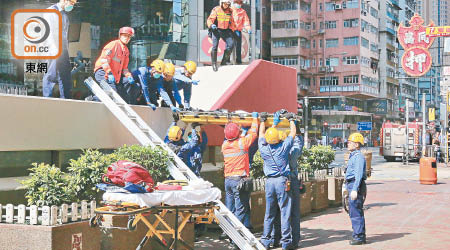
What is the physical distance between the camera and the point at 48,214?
7.70m

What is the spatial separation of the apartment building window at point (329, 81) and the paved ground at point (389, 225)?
71.6 metres

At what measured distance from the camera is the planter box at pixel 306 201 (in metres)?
14.8

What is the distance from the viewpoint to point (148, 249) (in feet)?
30.6

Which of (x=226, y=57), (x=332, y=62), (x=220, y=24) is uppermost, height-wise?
(x=332, y=62)

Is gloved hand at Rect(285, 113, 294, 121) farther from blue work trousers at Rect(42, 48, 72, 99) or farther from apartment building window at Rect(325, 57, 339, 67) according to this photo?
apartment building window at Rect(325, 57, 339, 67)

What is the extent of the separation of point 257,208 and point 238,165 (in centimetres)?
211

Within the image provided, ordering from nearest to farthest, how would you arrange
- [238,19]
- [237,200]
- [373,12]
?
[237,200], [238,19], [373,12]

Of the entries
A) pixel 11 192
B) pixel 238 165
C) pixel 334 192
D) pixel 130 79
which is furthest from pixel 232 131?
pixel 334 192

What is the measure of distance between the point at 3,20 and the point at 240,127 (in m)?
24.0

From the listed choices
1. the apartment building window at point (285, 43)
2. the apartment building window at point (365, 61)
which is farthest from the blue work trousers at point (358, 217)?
the apartment building window at point (365, 61)

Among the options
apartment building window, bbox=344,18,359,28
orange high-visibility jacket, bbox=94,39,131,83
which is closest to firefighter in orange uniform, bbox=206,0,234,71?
orange high-visibility jacket, bbox=94,39,131,83

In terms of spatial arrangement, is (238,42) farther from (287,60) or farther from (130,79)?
(287,60)

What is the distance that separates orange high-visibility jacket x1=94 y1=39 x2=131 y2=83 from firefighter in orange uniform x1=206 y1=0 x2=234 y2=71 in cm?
405

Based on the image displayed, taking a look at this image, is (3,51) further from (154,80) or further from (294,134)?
(294,134)
